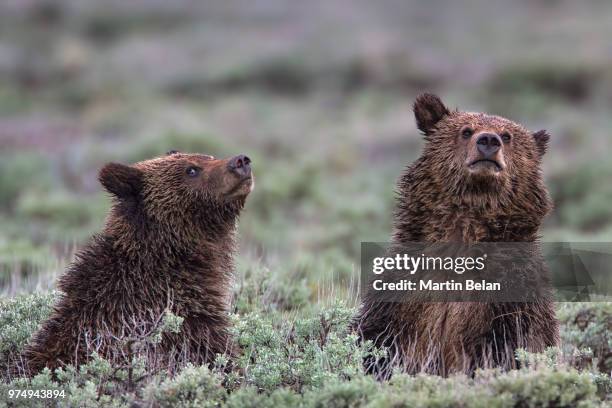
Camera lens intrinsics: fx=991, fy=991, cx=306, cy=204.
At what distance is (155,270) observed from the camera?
7.43 m

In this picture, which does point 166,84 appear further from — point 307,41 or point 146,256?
point 146,256

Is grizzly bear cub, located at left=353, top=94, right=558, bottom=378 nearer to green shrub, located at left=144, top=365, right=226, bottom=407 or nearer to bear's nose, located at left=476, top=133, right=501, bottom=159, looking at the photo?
bear's nose, located at left=476, top=133, right=501, bottom=159

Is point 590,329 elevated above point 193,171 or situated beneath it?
situated beneath

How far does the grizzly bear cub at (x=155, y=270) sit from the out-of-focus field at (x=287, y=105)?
53.3 inches

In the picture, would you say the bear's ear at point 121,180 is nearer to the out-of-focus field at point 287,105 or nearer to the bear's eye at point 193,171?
the bear's eye at point 193,171

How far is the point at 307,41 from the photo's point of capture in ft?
144

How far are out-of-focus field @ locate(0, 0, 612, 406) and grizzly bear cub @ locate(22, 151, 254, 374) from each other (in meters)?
1.35

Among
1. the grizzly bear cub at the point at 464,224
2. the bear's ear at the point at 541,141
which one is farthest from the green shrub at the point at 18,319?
the bear's ear at the point at 541,141

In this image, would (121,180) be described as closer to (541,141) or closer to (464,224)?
(464,224)

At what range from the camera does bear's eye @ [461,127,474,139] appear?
7750 mm

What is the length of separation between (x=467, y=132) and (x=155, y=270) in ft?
8.67

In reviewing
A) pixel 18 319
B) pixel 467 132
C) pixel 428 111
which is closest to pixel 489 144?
pixel 467 132

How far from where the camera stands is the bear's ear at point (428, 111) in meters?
8.08

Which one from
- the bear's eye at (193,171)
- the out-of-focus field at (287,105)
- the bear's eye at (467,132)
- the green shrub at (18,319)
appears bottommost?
the green shrub at (18,319)
